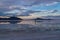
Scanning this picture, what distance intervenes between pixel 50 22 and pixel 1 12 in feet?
3.12

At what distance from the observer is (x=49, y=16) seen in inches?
197

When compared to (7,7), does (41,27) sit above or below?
below

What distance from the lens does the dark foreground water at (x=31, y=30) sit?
4789 mm

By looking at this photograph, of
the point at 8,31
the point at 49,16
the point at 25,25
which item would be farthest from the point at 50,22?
the point at 8,31

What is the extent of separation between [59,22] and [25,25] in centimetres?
65

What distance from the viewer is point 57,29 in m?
4.92

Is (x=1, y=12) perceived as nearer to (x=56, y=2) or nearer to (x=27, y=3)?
(x=27, y=3)

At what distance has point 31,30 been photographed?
15.9 feet

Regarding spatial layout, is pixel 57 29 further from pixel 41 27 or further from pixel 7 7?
pixel 7 7

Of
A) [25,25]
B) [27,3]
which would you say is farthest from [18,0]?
[25,25]

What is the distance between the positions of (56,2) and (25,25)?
0.76 metres

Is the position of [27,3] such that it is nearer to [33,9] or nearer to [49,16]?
[33,9]

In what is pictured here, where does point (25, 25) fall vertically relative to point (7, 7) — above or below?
below

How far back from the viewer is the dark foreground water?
4789 mm
